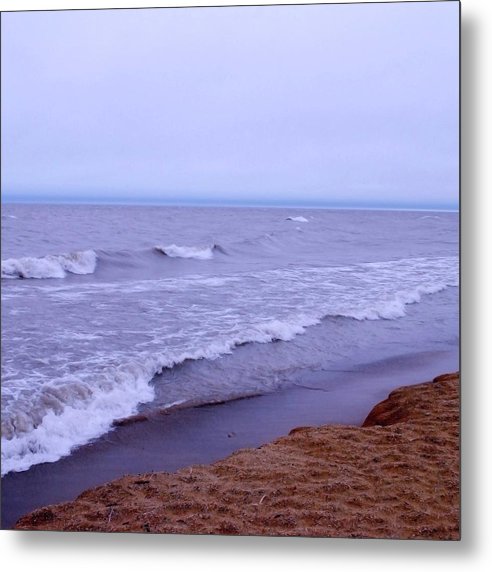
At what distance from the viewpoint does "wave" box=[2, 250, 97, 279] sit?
8.55 feet

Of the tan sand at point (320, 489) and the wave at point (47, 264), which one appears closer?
the tan sand at point (320, 489)

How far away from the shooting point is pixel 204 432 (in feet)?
8.39

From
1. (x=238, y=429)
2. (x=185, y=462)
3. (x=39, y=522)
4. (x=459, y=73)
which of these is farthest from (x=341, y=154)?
(x=39, y=522)

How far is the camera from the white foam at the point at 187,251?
8.59ft

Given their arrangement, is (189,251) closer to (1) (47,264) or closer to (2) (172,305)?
(2) (172,305)

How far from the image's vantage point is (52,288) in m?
2.63

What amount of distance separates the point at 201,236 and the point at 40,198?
0.58 metres

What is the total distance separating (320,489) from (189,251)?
36.4 inches

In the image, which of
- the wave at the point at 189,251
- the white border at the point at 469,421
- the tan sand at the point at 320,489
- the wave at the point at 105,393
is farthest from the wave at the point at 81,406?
the white border at the point at 469,421

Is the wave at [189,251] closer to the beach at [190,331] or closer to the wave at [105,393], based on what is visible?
the beach at [190,331]

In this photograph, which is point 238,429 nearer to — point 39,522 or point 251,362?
point 251,362

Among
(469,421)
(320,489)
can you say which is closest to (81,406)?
(320,489)

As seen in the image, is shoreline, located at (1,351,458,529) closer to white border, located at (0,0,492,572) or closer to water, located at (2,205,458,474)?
water, located at (2,205,458,474)

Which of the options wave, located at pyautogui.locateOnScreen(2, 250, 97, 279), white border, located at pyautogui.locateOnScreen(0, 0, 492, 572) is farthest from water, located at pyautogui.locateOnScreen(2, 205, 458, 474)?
white border, located at pyautogui.locateOnScreen(0, 0, 492, 572)
